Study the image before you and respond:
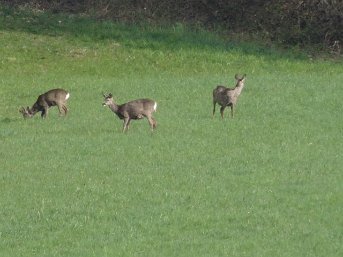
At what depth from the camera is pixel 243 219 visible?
50.4ft

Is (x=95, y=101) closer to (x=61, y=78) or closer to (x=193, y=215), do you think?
(x=61, y=78)

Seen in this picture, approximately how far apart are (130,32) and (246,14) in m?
5.36

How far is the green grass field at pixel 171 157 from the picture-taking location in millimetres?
14602

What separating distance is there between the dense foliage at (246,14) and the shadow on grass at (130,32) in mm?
1235

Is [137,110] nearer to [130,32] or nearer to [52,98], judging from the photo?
[52,98]

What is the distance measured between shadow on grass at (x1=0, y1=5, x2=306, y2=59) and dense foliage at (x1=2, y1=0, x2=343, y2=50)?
123 centimetres

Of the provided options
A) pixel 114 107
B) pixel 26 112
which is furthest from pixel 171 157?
pixel 26 112

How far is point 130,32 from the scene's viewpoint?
38.2m

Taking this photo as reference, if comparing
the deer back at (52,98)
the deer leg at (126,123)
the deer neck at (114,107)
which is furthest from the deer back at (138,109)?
the deer back at (52,98)

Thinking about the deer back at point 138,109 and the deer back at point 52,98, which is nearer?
the deer back at point 138,109

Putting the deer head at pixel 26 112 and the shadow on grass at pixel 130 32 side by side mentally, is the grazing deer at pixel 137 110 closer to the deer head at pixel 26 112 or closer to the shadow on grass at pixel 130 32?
the deer head at pixel 26 112

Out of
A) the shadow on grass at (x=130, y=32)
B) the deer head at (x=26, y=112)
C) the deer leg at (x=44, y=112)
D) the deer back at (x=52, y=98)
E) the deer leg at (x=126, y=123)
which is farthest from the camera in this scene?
the shadow on grass at (x=130, y=32)

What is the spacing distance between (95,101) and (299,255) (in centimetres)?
1448

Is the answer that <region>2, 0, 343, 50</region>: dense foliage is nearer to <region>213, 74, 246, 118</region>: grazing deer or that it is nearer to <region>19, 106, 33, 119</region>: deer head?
<region>19, 106, 33, 119</region>: deer head
